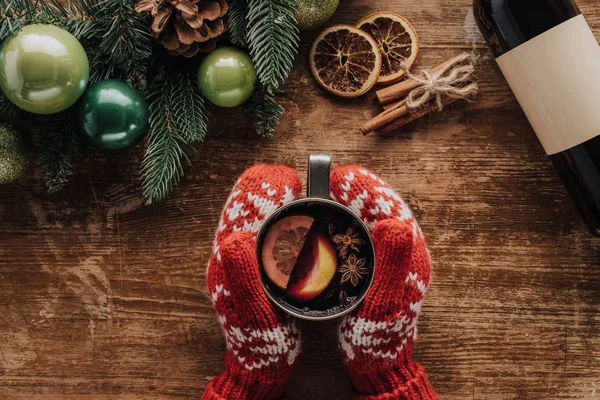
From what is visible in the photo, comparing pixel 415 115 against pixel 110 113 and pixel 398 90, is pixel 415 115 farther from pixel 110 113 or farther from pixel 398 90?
pixel 110 113

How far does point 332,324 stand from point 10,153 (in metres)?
0.56

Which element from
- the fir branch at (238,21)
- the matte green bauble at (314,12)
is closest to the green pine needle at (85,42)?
the fir branch at (238,21)

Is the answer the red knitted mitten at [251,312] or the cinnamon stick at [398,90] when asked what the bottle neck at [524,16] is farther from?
the red knitted mitten at [251,312]

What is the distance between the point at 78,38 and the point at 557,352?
905mm

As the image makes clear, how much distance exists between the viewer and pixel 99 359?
924 mm

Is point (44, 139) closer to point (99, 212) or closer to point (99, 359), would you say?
point (99, 212)

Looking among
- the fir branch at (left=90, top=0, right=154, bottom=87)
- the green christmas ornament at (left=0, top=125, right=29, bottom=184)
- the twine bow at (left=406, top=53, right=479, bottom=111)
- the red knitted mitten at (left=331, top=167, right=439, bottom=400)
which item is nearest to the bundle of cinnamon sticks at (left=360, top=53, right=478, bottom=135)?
the twine bow at (left=406, top=53, right=479, bottom=111)

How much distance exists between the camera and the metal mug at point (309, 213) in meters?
0.75

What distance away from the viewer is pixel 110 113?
2.45 ft

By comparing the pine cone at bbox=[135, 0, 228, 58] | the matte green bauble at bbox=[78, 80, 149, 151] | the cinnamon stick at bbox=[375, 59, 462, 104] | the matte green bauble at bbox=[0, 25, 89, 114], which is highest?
the matte green bauble at bbox=[0, 25, 89, 114]

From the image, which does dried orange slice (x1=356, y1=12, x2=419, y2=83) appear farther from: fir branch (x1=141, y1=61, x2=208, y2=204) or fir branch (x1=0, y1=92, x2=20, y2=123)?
fir branch (x1=0, y1=92, x2=20, y2=123)

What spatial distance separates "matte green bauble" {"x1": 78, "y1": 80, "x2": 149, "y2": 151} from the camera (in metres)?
0.75

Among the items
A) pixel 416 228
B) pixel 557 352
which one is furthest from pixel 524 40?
pixel 557 352

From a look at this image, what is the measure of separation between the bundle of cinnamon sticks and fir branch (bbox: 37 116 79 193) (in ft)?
1.49
